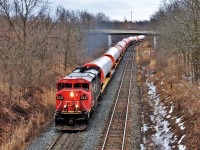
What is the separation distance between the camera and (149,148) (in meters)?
18.0

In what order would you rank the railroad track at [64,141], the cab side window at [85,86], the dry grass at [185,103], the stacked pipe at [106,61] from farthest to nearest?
1. the stacked pipe at [106,61]
2. the cab side window at [85,86]
3. the railroad track at [64,141]
4. the dry grass at [185,103]

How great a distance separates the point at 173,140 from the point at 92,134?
5.10 metres

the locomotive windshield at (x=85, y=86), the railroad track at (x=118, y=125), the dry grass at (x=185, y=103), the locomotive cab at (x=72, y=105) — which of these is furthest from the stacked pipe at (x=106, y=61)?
the locomotive cab at (x=72, y=105)

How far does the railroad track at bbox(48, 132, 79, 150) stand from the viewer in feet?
59.1

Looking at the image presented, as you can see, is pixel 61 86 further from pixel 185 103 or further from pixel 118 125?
pixel 185 103

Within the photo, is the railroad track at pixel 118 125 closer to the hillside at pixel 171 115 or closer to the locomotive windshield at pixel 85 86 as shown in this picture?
the hillside at pixel 171 115

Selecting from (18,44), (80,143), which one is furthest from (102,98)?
(80,143)

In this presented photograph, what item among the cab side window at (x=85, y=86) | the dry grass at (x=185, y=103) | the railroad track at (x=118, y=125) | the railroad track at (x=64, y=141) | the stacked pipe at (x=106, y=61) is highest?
the stacked pipe at (x=106, y=61)

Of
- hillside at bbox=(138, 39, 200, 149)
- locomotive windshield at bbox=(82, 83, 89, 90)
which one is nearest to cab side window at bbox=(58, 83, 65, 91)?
locomotive windshield at bbox=(82, 83, 89, 90)

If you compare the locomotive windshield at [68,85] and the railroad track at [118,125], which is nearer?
the railroad track at [118,125]

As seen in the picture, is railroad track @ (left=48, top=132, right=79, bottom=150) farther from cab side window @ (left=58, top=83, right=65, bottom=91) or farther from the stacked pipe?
the stacked pipe

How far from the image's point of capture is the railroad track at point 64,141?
1800cm

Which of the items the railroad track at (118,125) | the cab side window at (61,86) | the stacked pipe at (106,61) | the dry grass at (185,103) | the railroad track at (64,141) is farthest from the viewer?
the stacked pipe at (106,61)

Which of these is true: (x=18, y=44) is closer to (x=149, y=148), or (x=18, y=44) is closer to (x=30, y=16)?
(x=30, y=16)
